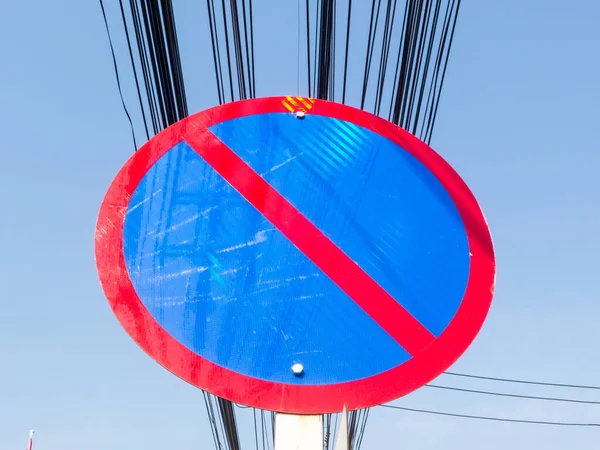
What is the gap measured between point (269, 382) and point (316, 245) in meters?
0.38

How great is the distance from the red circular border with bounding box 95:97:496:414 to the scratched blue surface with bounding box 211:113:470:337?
4 cm

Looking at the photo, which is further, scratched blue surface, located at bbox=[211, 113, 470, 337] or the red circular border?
scratched blue surface, located at bbox=[211, 113, 470, 337]

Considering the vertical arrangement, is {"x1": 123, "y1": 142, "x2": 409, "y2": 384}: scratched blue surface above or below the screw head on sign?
above

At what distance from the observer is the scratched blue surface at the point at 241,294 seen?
162cm

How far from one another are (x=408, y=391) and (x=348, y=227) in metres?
0.45

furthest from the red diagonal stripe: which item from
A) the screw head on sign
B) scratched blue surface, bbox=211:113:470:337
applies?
the screw head on sign

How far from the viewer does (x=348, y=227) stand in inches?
69.1

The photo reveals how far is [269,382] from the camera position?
1.59 meters

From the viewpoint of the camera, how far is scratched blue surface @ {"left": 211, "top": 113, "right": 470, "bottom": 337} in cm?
171

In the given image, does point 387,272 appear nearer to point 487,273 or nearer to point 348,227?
point 348,227

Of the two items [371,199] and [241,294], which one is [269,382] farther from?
[371,199]

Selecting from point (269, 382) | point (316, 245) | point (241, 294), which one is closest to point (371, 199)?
point (316, 245)

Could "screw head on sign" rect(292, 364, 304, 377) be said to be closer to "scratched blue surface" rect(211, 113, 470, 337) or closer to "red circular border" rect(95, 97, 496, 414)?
"red circular border" rect(95, 97, 496, 414)

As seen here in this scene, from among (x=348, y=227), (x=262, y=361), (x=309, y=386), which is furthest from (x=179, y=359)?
(x=348, y=227)
